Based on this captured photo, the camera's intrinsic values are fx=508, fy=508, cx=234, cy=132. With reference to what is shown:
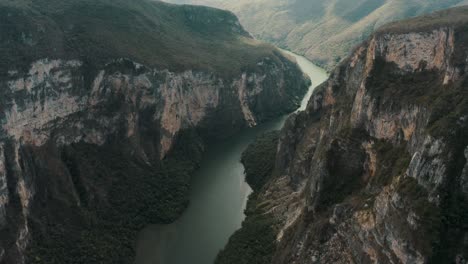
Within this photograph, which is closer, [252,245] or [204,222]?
[252,245]

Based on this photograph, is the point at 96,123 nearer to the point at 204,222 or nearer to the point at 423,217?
the point at 204,222

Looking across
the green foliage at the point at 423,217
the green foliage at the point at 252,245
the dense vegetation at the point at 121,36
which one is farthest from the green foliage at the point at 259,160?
the green foliage at the point at 423,217

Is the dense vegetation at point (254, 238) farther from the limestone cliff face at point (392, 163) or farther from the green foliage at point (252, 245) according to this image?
the limestone cliff face at point (392, 163)

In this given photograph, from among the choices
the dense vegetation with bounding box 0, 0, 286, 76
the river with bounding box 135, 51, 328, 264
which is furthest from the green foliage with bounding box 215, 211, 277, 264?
the dense vegetation with bounding box 0, 0, 286, 76

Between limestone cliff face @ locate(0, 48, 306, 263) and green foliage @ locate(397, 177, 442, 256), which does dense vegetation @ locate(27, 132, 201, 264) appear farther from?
green foliage @ locate(397, 177, 442, 256)

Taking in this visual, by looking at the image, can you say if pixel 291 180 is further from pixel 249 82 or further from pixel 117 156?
pixel 249 82

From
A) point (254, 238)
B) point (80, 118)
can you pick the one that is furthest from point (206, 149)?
point (254, 238)
